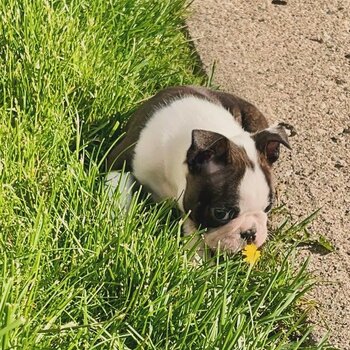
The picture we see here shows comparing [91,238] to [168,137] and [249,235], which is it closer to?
[249,235]

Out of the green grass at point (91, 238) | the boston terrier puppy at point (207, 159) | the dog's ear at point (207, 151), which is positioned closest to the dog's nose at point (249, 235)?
the boston terrier puppy at point (207, 159)

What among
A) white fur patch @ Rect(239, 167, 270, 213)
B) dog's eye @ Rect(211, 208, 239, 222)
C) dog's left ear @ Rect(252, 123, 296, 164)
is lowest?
dog's eye @ Rect(211, 208, 239, 222)

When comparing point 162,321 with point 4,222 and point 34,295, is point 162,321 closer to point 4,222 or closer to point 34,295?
point 34,295

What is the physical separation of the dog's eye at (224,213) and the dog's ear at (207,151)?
0.60 feet

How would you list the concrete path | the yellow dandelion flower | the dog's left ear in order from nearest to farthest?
the yellow dandelion flower → the dog's left ear → the concrete path

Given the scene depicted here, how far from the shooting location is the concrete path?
3.67 metres

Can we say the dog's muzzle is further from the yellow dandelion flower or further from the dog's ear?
the dog's ear

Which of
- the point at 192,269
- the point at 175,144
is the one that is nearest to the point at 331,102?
the point at 175,144

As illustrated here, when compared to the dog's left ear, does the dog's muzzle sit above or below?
below

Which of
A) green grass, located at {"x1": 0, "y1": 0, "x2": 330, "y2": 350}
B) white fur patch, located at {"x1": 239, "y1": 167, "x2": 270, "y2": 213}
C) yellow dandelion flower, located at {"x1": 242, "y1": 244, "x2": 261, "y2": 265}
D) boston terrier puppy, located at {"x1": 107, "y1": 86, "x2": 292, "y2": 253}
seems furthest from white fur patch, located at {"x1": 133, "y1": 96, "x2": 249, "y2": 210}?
yellow dandelion flower, located at {"x1": 242, "y1": 244, "x2": 261, "y2": 265}

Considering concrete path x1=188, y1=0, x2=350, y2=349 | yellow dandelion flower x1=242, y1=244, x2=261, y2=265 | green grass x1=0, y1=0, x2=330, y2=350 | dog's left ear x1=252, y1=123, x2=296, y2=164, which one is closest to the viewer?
green grass x1=0, y1=0, x2=330, y2=350

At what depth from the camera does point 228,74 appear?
15.5 ft

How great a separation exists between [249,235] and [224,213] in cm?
14

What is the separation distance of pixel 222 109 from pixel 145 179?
1.71ft
